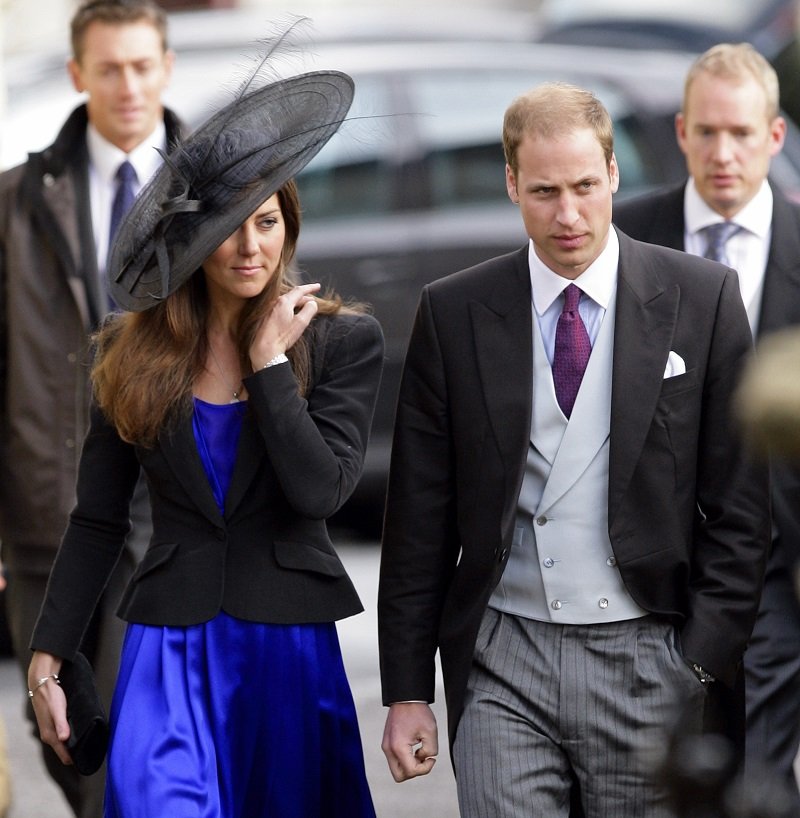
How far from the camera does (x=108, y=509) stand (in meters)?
3.91

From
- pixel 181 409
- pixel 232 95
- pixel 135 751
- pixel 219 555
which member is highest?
pixel 232 95

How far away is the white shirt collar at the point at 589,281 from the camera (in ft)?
→ 11.8

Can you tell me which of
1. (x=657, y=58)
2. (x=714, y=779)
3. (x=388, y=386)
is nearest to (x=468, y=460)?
(x=714, y=779)

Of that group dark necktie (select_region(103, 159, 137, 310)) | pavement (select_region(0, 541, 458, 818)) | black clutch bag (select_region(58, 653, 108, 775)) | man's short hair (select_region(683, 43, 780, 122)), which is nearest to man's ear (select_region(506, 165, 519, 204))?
black clutch bag (select_region(58, 653, 108, 775))

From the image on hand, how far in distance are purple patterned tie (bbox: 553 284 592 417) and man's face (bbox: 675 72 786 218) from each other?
1.44m

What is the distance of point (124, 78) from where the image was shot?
5492 mm

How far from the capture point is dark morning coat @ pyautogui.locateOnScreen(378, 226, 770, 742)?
3.50 m

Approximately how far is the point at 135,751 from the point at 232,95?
1319mm

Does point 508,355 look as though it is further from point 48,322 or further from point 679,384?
point 48,322

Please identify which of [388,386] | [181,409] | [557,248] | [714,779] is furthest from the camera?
[388,386]

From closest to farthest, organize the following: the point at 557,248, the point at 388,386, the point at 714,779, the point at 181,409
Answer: the point at 714,779
the point at 557,248
the point at 181,409
the point at 388,386

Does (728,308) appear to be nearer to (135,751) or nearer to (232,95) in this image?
(232,95)

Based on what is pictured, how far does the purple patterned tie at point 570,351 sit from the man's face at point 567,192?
0.09 meters

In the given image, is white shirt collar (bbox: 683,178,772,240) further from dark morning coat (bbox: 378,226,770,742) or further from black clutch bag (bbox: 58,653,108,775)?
black clutch bag (bbox: 58,653,108,775)
